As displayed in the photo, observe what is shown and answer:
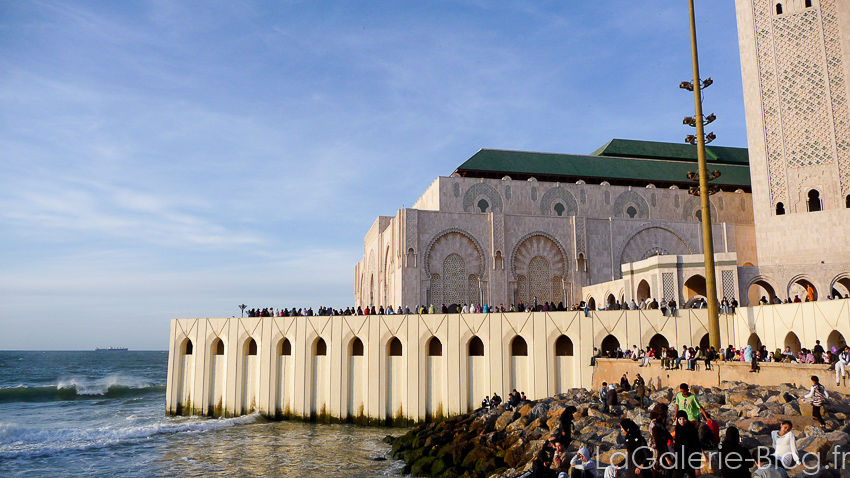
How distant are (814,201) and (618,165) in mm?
17316

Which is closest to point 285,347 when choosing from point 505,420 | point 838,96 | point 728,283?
point 505,420

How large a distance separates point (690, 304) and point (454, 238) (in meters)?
14.8

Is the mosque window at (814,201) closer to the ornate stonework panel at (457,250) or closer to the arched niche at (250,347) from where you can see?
the ornate stonework panel at (457,250)

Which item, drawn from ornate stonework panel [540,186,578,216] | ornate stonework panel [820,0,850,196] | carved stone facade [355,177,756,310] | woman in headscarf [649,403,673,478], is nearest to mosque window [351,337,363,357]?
carved stone facade [355,177,756,310]

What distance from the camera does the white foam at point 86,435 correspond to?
25.0 meters

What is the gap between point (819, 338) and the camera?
19797 mm

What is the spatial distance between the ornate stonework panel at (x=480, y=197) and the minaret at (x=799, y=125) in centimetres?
1613

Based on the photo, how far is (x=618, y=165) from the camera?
46.9 meters

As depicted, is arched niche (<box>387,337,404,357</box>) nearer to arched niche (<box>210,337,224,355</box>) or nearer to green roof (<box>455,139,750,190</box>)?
arched niche (<box>210,337,224,355</box>)

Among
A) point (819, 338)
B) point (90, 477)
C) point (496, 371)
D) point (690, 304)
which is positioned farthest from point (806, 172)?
point (90, 477)

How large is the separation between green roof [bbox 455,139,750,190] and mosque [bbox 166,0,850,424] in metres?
1.28

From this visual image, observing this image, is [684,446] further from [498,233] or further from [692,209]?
[692,209]

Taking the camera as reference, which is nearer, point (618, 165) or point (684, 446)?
point (684, 446)

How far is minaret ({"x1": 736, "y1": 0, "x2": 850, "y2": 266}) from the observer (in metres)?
29.9
